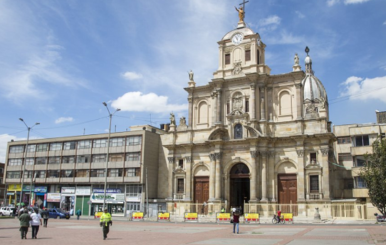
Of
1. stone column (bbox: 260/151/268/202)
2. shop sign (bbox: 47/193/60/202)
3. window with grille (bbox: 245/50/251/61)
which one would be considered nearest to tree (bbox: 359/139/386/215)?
stone column (bbox: 260/151/268/202)

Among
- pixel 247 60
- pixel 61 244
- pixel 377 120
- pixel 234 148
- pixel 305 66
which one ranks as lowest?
pixel 61 244

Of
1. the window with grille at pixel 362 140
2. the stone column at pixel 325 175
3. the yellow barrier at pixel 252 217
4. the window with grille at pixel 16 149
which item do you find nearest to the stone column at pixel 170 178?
the yellow barrier at pixel 252 217

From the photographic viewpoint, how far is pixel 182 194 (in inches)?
2149

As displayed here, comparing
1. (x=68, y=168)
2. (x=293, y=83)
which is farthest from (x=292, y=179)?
(x=68, y=168)

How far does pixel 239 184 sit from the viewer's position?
54469 mm

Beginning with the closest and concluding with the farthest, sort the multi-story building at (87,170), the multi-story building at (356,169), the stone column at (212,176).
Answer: the stone column at (212,176) → the multi-story building at (356,169) → the multi-story building at (87,170)

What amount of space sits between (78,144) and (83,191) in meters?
8.24

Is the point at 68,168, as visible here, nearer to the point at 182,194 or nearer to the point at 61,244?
the point at 182,194

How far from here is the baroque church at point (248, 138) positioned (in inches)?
1887

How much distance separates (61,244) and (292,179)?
35221 mm

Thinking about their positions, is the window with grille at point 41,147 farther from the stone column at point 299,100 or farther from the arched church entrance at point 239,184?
the stone column at point 299,100

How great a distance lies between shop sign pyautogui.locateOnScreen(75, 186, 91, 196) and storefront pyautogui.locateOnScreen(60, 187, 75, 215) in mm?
1005

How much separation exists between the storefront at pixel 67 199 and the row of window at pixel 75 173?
94.5 inches

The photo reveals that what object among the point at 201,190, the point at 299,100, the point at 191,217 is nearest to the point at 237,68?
the point at 299,100
